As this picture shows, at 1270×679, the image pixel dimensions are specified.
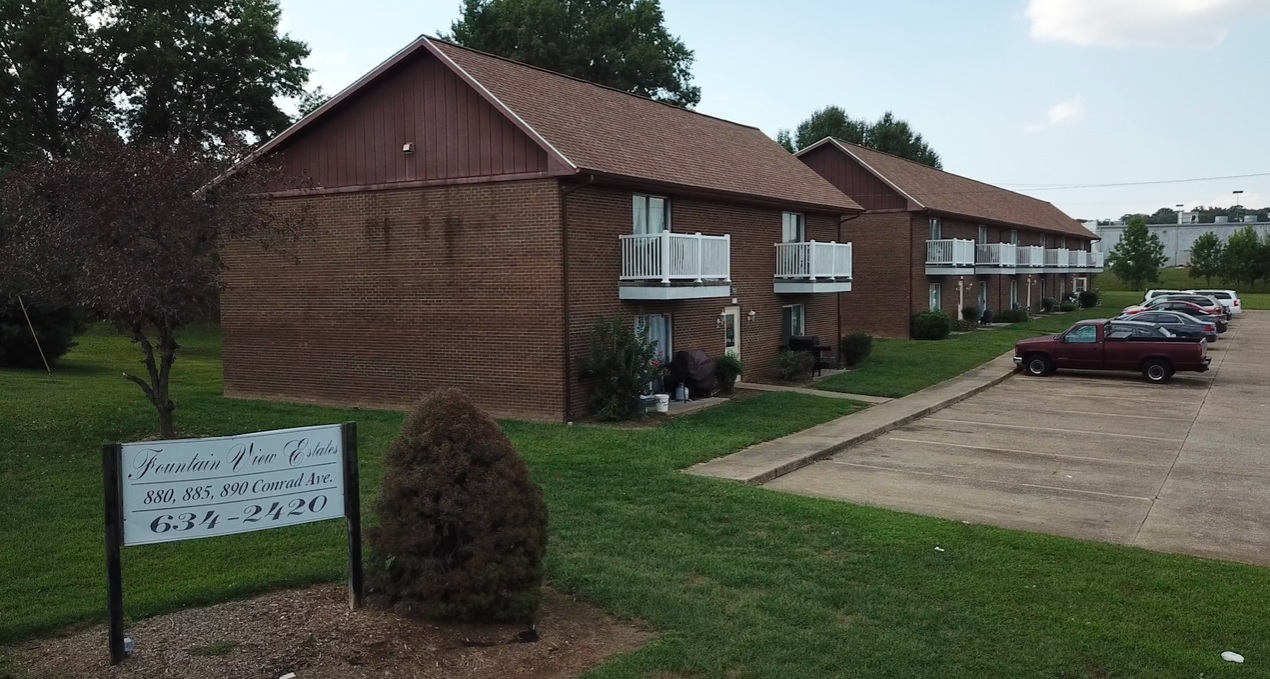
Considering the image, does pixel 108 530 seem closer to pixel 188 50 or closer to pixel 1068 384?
pixel 1068 384

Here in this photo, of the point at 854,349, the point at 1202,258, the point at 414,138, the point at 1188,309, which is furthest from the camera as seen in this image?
the point at 1202,258

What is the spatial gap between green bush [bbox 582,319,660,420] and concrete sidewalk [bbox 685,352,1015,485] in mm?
3110

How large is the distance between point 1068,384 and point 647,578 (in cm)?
2072

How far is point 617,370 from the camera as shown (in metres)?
17.8

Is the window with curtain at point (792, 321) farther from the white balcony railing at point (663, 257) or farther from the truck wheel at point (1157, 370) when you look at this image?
the truck wheel at point (1157, 370)

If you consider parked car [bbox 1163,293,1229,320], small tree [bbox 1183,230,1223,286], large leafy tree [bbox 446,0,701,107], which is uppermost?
large leafy tree [bbox 446,0,701,107]

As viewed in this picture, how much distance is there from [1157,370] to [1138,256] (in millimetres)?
60243

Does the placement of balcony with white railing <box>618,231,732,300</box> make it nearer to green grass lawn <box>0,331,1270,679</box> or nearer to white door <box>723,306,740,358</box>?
white door <box>723,306,740,358</box>

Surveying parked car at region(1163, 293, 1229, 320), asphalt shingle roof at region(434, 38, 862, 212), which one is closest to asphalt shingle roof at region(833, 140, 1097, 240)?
parked car at region(1163, 293, 1229, 320)

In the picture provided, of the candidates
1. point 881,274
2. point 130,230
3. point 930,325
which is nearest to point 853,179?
point 881,274

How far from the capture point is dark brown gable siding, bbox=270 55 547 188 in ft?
60.1

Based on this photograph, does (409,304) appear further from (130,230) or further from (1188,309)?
(1188,309)

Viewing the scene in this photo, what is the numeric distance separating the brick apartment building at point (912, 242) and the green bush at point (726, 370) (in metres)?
17.4

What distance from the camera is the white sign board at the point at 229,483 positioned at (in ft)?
20.9
